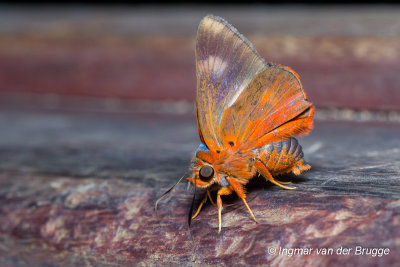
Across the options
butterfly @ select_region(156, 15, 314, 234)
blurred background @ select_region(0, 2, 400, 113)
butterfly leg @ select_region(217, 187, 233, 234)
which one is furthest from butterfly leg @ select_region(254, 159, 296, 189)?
blurred background @ select_region(0, 2, 400, 113)

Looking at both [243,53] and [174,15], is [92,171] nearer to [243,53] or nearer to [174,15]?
[243,53]

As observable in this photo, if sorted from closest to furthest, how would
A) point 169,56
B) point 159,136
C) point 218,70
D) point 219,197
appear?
point 219,197 < point 218,70 < point 159,136 < point 169,56

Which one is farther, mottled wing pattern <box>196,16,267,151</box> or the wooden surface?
mottled wing pattern <box>196,16,267,151</box>

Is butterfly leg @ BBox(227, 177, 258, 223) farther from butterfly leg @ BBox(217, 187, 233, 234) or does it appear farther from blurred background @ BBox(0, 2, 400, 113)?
blurred background @ BBox(0, 2, 400, 113)

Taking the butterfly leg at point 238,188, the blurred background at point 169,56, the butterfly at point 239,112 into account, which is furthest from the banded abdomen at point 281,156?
the blurred background at point 169,56

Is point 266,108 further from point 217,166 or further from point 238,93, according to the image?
point 217,166

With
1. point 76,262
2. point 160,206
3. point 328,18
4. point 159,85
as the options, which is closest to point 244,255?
point 160,206

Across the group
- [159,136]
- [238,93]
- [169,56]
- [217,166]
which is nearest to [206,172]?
[217,166]
